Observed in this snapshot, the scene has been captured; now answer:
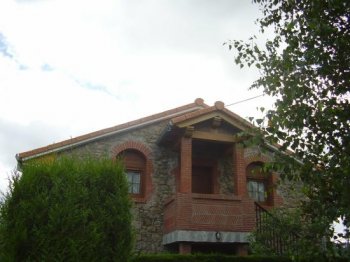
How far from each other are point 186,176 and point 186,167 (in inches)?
10.9

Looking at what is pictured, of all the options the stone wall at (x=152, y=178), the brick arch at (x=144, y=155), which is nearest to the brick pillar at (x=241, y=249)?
the stone wall at (x=152, y=178)

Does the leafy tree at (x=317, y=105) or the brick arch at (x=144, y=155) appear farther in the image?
the brick arch at (x=144, y=155)

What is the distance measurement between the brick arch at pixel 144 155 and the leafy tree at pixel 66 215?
24.1ft

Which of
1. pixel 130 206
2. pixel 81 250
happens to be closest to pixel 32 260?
pixel 81 250

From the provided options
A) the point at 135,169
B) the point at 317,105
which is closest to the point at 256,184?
the point at 135,169

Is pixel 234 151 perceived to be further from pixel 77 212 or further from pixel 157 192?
pixel 77 212

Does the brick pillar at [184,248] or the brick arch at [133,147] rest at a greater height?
the brick arch at [133,147]

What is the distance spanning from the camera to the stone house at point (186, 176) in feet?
40.8

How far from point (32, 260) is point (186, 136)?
25.4 ft

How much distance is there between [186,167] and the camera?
12.9 meters

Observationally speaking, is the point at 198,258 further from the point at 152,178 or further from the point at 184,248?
the point at 152,178

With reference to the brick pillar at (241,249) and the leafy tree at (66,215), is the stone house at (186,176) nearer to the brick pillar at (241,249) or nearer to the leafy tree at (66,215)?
the brick pillar at (241,249)

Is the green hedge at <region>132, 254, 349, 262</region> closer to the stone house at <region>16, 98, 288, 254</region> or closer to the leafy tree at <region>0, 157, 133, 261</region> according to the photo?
the stone house at <region>16, 98, 288, 254</region>

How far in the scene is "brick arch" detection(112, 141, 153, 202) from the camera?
47.0ft
